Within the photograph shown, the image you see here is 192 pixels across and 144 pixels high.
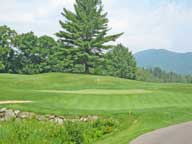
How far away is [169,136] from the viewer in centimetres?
1666

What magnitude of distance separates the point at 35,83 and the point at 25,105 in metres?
19.1

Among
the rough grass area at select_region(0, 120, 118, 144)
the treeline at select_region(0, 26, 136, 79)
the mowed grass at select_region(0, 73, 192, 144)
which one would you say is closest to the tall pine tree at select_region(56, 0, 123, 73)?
the treeline at select_region(0, 26, 136, 79)

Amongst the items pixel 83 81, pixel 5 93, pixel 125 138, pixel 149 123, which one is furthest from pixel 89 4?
pixel 125 138

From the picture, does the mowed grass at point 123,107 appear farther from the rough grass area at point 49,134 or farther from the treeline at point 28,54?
the treeline at point 28,54

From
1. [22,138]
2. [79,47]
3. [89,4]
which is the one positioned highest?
[89,4]

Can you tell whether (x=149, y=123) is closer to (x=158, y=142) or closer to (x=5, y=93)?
(x=158, y=142)

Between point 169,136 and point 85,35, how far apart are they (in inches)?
1922

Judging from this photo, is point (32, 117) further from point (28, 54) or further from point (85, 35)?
point (28, 54)

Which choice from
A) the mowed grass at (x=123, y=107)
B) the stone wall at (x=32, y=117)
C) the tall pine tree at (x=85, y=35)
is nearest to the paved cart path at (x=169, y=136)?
the mowed grass at (x=123, y=107)

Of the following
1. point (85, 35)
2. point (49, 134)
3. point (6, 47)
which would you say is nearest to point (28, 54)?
point (6, 47)

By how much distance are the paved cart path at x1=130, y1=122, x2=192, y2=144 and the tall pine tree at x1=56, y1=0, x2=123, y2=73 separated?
45168 mm

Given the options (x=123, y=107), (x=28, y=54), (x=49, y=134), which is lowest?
(x=49, y=134)

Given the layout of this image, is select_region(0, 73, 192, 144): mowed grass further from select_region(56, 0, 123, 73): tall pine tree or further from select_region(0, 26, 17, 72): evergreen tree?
select_region(0, 26, 17, 72): evergreen tree

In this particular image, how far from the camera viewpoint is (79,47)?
210 feet
